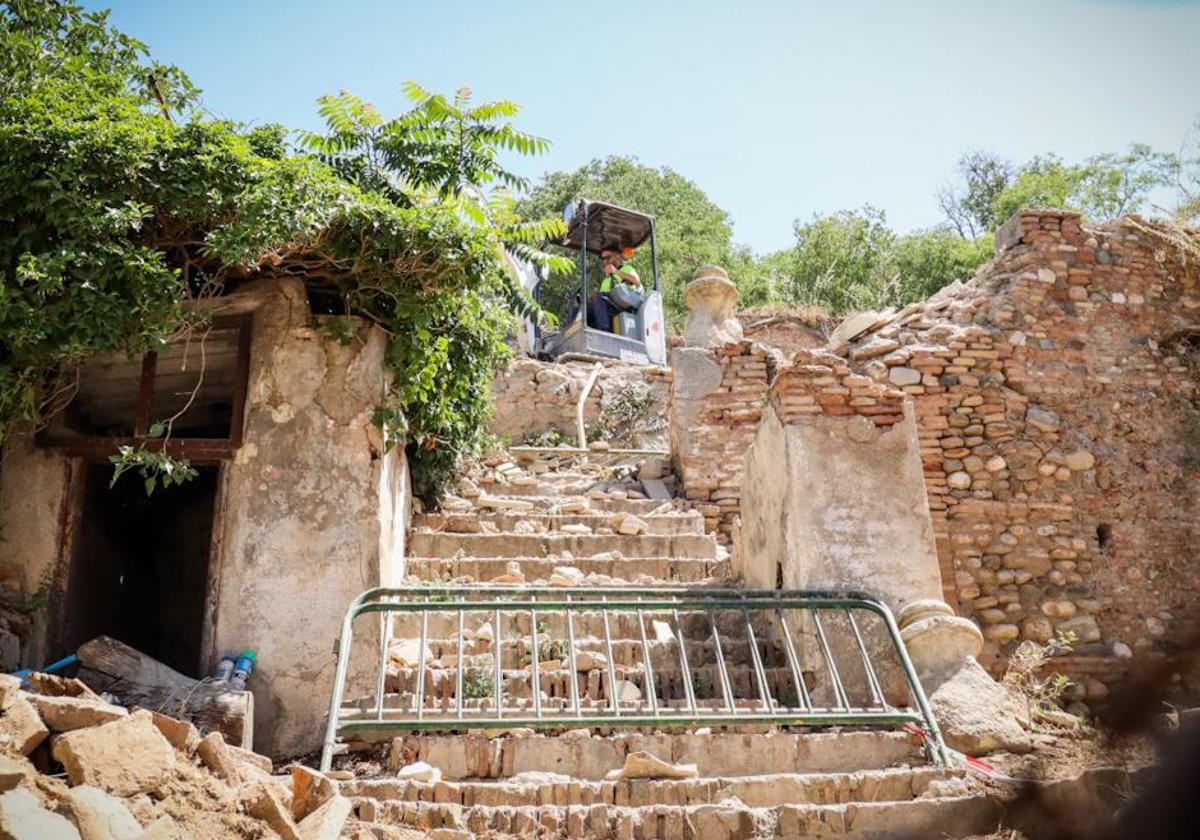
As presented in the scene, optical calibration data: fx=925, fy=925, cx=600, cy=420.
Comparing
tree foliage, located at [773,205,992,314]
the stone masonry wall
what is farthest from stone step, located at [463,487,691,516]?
tree foliage, located at [773,205,992,314]

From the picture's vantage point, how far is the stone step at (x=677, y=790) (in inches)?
148

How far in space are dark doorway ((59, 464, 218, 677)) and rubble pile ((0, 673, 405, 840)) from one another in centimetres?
267

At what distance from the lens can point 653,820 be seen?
356 cm

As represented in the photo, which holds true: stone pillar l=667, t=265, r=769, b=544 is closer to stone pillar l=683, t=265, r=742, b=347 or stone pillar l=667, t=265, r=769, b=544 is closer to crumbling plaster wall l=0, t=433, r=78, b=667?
stone pillar l=683, t=265, r=742, b=347

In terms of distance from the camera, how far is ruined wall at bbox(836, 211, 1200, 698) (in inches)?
316

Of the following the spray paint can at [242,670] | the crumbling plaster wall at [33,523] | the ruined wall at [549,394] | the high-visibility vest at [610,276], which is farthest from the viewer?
the high-visibility vest at [610,276]

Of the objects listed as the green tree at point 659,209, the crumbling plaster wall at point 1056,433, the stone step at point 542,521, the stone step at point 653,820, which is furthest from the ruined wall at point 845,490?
the green tree at point 659,209

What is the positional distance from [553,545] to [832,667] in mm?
3076

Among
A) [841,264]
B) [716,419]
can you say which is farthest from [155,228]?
[841,264]

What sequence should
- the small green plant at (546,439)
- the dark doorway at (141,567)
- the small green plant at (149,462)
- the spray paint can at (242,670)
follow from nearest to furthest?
the spray paint can at (242,670)
the small green plant at (149,462)
the dark doorway at (141,567)
the small green plant at (546,439)

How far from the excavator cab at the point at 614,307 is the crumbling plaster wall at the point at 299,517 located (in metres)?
10.1

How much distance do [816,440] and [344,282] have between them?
10.2 feet

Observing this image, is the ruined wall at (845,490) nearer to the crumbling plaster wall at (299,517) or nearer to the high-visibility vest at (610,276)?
the crumbling plaster wall at (299,517)

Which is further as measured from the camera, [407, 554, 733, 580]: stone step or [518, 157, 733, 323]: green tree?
[518, 157, 733, 323]: green tree
